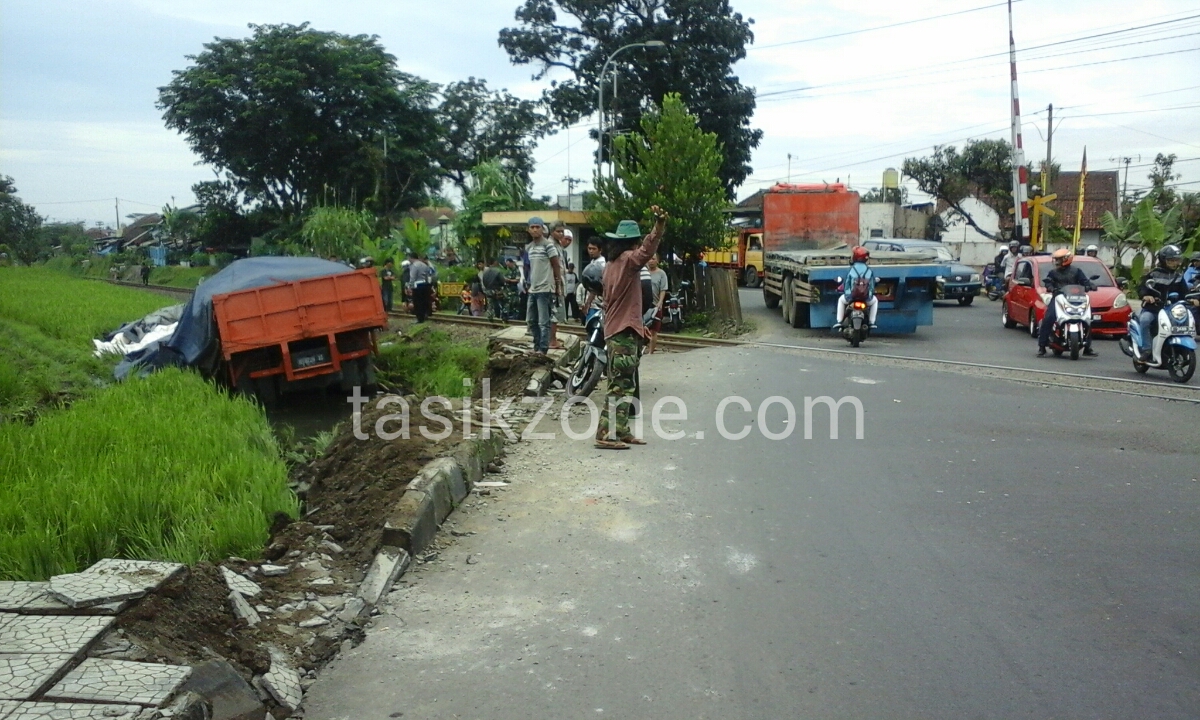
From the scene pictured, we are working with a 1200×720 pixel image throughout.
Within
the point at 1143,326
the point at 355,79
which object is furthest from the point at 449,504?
the point at 355,79

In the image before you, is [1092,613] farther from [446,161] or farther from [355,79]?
[446,161]

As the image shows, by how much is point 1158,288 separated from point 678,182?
10801 millimetres

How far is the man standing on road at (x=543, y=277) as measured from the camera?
40.4 feet

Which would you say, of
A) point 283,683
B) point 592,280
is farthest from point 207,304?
point 283,683

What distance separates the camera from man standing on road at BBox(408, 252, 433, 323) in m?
22.6

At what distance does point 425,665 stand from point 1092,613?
3051 millimetres

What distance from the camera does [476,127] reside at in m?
54.4

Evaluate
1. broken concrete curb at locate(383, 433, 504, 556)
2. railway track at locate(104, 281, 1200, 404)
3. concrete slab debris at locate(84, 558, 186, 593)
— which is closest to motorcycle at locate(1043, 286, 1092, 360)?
railway track at locate(104, 281, 1200, 404)

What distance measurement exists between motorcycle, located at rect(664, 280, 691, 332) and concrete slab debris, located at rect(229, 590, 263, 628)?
1631cm

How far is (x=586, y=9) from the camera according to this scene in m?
43.2

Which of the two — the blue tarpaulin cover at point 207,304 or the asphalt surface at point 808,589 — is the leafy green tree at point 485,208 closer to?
the blue tarpaulin cover at point 207,304

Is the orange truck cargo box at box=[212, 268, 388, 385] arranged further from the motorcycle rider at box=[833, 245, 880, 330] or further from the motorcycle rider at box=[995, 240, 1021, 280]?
the motorcycle rider at box=[995, 240, 1021, 280]

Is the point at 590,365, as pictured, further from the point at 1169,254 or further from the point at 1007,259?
the point at 1007,259

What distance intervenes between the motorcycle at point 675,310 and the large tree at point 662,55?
19818mm
